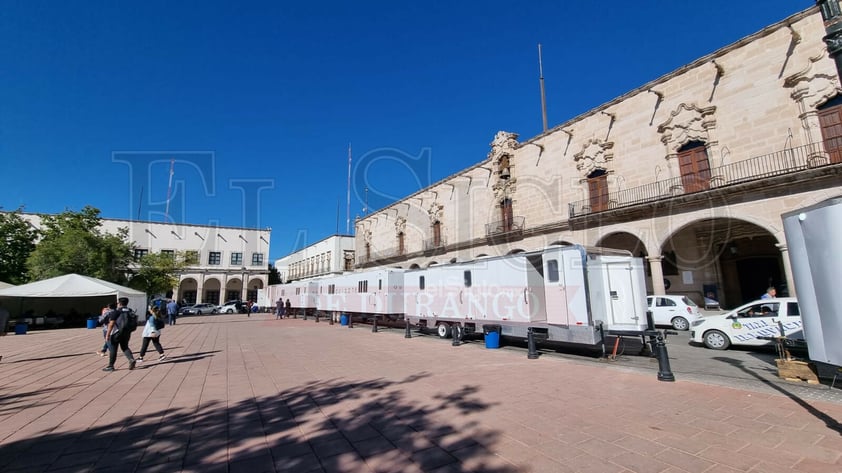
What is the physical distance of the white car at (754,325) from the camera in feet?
28.0

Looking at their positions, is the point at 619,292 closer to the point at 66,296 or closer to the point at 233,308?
the point at 66,296

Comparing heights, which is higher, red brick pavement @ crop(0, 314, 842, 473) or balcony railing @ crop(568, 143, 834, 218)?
balcony railing @ crop(568, 143, 834, 218)

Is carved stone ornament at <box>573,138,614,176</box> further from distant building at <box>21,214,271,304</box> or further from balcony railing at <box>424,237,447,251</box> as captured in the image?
distant building at <box>21,214,271,304</box>

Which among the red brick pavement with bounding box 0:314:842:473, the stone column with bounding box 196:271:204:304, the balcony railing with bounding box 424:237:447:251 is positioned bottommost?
the red brick pavement with bounding box 0:314:842:473

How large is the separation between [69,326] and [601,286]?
30.7 m

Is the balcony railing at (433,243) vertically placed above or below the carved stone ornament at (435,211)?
below

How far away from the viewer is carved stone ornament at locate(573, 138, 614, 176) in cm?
1889

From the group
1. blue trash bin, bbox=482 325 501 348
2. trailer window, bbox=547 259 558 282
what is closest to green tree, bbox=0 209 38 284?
blue trash bin, bbox=482 325 501 348

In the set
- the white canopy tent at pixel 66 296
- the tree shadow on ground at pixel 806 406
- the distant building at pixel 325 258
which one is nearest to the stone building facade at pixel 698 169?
the tree shadow on ground at pixel 806 406

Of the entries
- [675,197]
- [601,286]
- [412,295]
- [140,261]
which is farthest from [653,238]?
[140,261]

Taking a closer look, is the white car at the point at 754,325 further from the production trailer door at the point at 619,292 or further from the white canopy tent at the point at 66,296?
the white canopy tent at the point at 66,296

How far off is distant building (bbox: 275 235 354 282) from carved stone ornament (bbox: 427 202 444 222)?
1785cm

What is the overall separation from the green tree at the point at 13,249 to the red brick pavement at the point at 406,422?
31989 millimetres

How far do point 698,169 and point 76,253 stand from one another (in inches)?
1495
